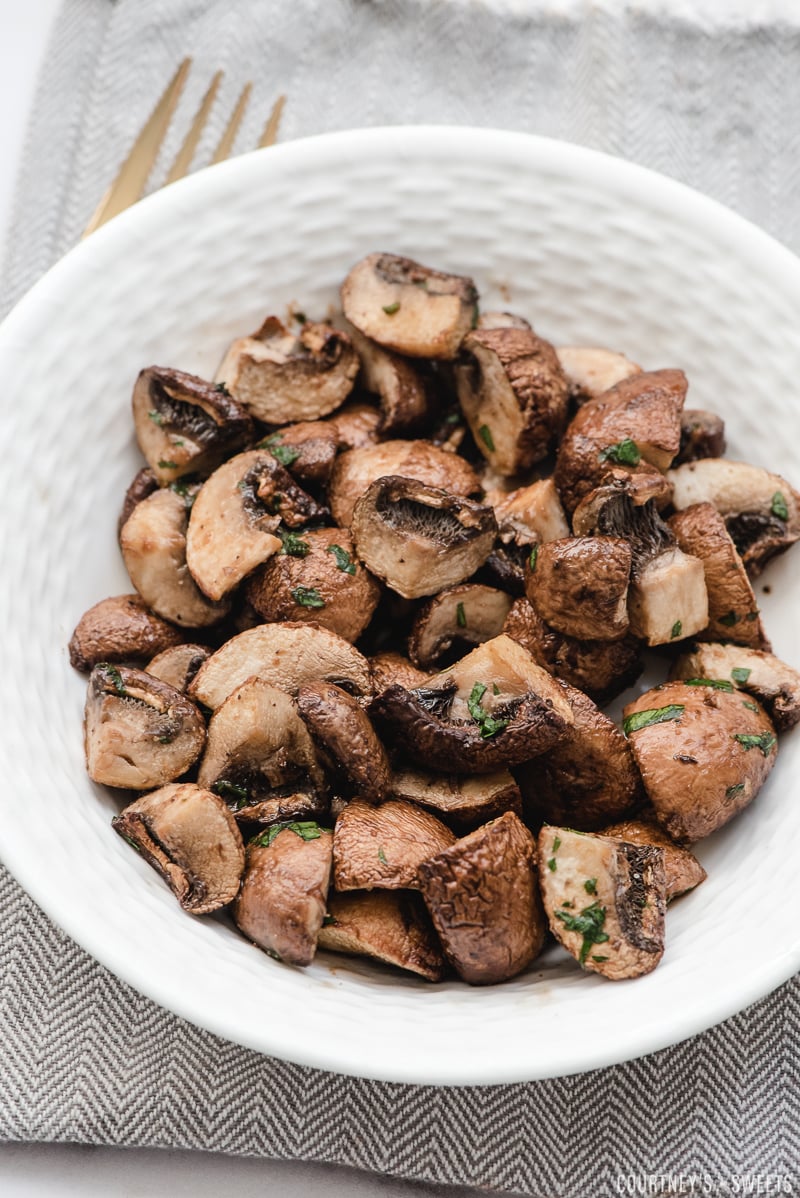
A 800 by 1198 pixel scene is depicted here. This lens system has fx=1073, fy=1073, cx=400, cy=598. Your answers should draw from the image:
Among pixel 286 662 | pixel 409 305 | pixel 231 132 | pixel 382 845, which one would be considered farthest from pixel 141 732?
pixel 231 132

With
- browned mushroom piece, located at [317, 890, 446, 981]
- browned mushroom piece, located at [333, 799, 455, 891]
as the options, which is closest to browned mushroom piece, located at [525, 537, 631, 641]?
browned mushroom piece, located at [333, 799, 455, 891]

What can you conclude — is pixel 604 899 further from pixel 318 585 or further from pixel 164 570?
pixel 164 570

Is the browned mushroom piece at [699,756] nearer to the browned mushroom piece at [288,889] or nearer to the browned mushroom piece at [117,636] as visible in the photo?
the browned mushroom piece at [288,889]

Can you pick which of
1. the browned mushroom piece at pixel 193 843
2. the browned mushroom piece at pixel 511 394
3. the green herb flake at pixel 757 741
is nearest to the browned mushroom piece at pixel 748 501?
the browned mushroom piece at pixel 511 394

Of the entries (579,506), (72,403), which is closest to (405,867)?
(579,506)

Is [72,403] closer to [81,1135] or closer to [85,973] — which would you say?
[85,973]

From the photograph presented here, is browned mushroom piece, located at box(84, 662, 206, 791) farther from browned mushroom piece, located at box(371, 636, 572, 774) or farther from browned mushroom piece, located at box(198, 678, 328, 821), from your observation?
browned mushroom piece, located at box(371, 636, 572, 774)
